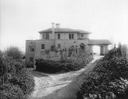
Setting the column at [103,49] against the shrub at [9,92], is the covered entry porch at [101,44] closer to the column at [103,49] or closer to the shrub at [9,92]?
the column at [103,49]

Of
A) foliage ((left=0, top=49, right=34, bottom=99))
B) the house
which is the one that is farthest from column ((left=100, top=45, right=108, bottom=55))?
foliage ((left=0, top=49, right=34, bottom=99))

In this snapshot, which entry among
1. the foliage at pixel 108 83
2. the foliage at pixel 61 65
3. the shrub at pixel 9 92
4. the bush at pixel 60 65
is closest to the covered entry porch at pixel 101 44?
the foliage at pixel 61 65

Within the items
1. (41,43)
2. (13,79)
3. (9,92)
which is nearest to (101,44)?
(41,43)

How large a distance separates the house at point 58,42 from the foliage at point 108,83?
24263 mm

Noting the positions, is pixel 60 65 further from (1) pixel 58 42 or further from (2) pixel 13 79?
(1) pixel 58 42

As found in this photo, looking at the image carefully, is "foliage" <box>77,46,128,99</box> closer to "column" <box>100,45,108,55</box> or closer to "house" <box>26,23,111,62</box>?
"house" <box>26,23,111,62</box>

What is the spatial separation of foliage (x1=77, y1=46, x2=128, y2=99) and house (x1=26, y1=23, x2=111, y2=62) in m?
24.3

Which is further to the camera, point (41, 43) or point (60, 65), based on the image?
point (41, 43)

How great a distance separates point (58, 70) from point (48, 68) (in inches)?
76.4

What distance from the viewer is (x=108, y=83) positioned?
11148 millimetres

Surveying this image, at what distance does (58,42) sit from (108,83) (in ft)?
90.6

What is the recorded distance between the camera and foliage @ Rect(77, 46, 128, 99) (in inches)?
394

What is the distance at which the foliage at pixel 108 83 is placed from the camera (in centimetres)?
1000

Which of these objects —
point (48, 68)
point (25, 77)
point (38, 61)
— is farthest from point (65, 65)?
point (25, 77)
